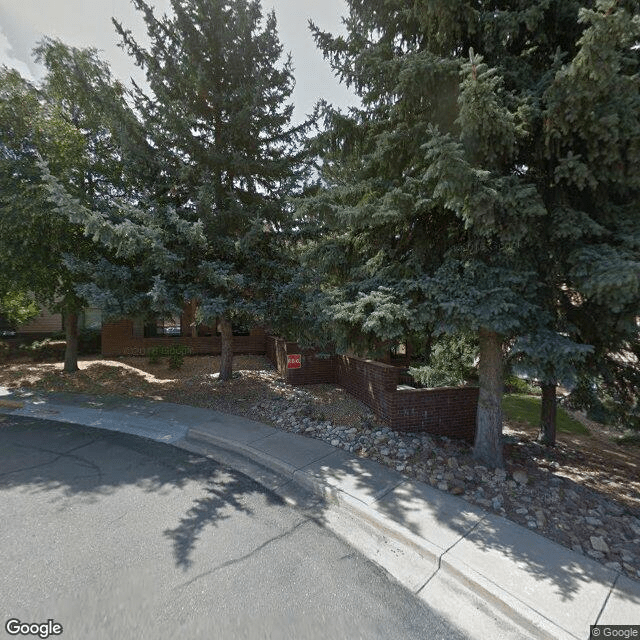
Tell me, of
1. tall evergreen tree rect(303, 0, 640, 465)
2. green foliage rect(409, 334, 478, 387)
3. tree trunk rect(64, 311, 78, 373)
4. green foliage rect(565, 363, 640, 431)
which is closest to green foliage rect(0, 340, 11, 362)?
tree trunk rect(64, 311, 78, 373)

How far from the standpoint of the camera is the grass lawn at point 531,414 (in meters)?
11.2

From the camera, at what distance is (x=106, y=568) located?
3291 millimetres

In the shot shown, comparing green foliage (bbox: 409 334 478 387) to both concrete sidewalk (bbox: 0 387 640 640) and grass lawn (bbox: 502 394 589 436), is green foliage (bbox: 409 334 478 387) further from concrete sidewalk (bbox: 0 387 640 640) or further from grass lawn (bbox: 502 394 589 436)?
concrete sidewalk (bbox: 0 387 640 640)

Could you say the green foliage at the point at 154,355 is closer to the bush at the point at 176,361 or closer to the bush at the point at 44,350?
the bush at the point at 176,361

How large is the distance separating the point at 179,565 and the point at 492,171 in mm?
5952

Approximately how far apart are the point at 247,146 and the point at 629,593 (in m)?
11.3

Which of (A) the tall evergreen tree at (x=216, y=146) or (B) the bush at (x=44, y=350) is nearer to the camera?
(A) the tall evergreen tree at (x=216, y=146)

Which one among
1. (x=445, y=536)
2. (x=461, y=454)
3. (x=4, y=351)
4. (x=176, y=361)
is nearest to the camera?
(x=445, y=536)

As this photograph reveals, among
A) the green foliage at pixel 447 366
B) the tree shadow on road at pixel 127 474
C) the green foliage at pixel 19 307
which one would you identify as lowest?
the tree shadow on road at pixel 127 474

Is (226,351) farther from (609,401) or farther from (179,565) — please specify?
(609,401)

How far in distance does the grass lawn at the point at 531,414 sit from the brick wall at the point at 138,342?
12002 millimetres

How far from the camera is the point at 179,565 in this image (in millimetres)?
3379

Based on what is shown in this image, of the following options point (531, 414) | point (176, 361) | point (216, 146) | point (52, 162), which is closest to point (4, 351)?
point (176, 361)

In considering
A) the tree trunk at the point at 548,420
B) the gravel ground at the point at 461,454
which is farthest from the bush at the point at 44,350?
the tree trunk at the point at 548,420
